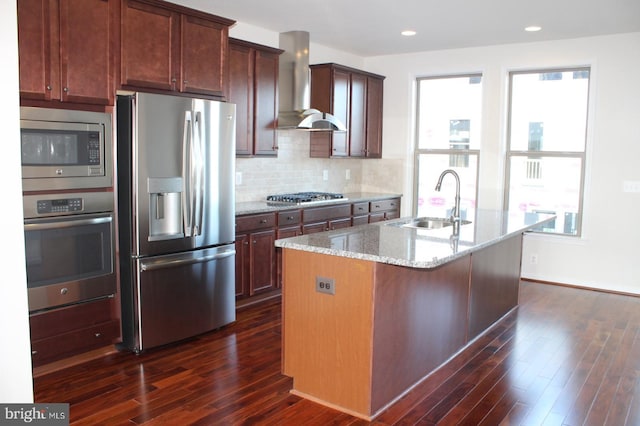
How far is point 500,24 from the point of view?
5.15 m

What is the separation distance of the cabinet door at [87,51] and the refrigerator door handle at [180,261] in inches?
42.5

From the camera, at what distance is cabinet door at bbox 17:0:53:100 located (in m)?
3.00

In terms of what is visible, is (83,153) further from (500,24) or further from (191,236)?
(500,24)

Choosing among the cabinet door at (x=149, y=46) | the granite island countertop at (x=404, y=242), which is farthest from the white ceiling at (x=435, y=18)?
the granite island countertop at (x=404, y=242)

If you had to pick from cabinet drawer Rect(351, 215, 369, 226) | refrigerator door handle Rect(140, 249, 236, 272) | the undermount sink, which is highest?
the undermount sink

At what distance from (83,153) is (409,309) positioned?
2.18 meters

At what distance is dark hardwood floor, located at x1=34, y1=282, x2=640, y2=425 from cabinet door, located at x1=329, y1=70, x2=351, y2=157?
2.53 m

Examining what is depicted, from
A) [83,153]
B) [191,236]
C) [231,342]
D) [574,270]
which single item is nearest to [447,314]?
[231,342]

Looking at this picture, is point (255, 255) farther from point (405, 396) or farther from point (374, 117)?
point (374, 117)

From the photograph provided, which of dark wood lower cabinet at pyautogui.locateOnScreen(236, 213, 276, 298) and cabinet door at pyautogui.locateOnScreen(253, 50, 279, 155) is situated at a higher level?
cabinet door at pyautogui.locateOnScreen(253, 50, 279, 155)

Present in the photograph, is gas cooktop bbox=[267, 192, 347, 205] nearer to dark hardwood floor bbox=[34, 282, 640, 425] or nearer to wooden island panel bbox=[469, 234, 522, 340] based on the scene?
dark hardwood floor bbox=[34, 282, 640, 425]

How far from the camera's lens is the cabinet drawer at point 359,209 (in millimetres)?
5957

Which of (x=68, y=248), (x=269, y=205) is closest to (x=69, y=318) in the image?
(x=68, y=248)

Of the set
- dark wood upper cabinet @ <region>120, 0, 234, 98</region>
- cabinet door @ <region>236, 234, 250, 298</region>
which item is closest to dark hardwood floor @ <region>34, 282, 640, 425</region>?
cabinet door @ <region>236, 234, 250, 298</region>
